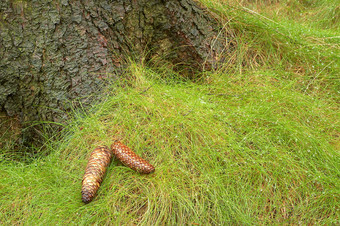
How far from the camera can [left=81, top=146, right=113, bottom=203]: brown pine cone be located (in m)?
1.58

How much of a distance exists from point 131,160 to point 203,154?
0.46m

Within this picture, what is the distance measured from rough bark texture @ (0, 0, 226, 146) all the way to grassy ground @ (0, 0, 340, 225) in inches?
7.8

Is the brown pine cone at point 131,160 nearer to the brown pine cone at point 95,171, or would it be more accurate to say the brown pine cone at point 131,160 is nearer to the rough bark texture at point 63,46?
the brown pine cone at point 95,171

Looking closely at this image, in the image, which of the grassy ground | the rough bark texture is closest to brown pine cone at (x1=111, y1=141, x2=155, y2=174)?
the grassy ground

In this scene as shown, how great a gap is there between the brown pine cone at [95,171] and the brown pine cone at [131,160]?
7 cm

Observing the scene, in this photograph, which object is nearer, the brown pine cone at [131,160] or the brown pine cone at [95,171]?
the brown pine cone at [95,171]

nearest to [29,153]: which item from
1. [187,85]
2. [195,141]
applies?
[195,141]

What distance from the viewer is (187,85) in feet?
7.89

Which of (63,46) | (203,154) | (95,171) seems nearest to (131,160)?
(95,171)

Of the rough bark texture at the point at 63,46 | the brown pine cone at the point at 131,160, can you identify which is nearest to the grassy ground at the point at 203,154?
the brown pine cone at the point at 131,160

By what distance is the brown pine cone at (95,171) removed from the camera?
Result: 5.17 feet

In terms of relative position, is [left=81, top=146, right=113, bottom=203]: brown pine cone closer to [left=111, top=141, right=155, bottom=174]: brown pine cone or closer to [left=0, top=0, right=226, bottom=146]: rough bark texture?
[left=111, top=141, right=155, bottom=174]: brown pine cone

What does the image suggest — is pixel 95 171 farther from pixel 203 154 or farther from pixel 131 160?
pixel 203 154

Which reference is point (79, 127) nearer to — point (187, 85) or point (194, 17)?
point (187, 85)
